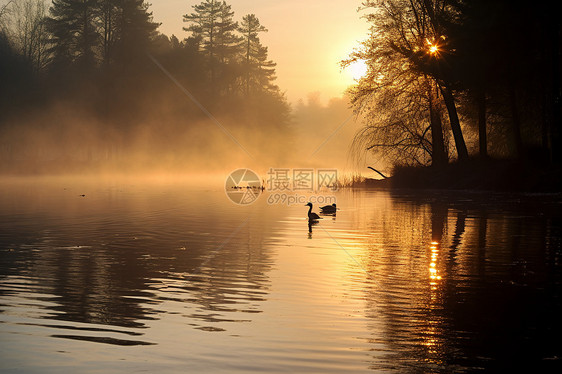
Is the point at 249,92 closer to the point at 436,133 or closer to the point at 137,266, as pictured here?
the point at 436,133

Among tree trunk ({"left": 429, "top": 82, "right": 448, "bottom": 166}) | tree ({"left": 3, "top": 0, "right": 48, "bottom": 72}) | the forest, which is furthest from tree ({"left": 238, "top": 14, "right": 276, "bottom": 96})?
tree trunk ({"left": 429, "top": 82, "right": 448, "bottom": 166})

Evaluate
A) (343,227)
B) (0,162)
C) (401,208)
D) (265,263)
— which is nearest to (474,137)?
(401,208)

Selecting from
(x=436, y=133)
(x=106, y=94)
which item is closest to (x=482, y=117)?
(x=436, y=133)

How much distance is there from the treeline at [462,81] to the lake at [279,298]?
1656cm

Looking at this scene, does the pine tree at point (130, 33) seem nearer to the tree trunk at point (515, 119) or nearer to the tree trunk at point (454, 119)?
the tree trunk at point (454, 119)

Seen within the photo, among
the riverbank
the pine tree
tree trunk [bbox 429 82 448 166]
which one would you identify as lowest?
the riverbank

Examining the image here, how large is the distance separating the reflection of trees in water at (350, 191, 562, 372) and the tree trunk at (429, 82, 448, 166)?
77.0 feet

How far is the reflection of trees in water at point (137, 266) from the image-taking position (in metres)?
10.6

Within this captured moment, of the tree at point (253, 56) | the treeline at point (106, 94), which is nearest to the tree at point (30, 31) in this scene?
the treeline at point (106, 94)

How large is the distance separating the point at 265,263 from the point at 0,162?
69.4 metres

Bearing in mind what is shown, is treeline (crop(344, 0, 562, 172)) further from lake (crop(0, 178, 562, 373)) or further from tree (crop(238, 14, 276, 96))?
tree (crop(238, 14, 276, 96))

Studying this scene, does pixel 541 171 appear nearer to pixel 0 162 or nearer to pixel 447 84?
pixel 447 84

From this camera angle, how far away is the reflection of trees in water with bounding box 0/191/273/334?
34.7ft

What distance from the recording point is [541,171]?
3853 cm
